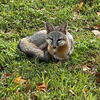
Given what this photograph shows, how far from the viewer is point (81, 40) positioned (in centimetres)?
708

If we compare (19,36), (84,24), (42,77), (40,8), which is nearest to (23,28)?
(19,36)

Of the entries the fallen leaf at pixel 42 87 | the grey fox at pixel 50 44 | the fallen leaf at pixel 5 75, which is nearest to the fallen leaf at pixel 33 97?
the fallen leaf at pixel 42 87

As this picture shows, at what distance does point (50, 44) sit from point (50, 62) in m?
0.54

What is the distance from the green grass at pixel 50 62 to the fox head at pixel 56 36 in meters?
0.49

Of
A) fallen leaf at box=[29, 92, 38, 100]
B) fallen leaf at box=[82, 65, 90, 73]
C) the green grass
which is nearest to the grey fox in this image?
the green grass

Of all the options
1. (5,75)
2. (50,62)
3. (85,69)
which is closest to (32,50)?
(50,62)

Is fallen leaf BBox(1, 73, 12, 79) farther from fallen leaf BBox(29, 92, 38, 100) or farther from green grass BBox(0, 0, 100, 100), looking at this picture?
fallen leaf BBox(29, 92, 38, 100)

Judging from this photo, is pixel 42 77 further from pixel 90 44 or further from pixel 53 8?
pixel 53 8

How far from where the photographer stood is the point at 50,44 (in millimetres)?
5902

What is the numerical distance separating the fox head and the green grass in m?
0.49

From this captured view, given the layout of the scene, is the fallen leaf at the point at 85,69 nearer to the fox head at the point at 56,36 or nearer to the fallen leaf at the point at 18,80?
the fox head at the point at 56,36

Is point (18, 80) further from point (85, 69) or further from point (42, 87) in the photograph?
point (85, 69)

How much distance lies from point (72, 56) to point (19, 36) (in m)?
1.64

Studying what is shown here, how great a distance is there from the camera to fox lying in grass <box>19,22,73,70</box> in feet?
19.3
